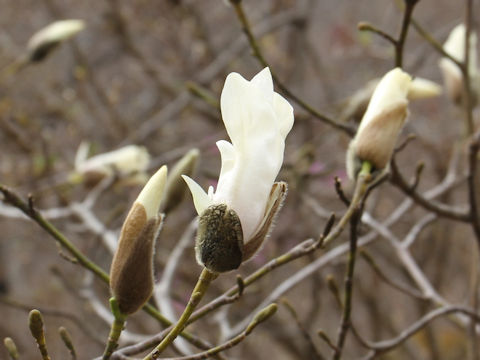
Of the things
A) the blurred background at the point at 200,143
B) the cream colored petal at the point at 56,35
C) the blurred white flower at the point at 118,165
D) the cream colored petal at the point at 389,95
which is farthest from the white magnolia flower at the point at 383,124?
the cream colored petal at the point at 56,35

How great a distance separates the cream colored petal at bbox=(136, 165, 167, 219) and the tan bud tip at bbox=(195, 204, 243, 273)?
55 mm

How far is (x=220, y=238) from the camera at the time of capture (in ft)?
1.68

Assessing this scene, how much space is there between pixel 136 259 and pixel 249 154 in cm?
13

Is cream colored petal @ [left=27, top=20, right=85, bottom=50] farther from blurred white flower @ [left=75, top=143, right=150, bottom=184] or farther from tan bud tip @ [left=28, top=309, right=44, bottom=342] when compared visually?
tan bud tip @ [left=28, top=309, right=44, bottom=342]

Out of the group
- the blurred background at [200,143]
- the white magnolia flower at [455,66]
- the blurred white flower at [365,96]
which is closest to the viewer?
the blurred white flower at [365,96]

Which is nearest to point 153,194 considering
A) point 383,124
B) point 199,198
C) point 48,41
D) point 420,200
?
point 199,198

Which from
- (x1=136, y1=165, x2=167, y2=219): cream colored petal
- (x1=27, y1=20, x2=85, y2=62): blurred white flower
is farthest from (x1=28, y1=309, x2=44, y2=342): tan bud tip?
(x1=27, y1=20, x2=85, y2=62): blurred white flower

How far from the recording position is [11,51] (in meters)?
2.91

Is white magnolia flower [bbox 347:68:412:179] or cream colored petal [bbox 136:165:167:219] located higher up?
white magnolia flower [bbox 347:68:412:179]

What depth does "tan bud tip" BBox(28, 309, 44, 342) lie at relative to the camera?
502 millimetres

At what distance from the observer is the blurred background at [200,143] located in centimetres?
182

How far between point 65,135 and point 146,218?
8.90ft

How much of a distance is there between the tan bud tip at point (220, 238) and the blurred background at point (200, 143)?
1.50ft

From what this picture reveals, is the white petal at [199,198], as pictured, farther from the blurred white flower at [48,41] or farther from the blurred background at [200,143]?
the blurred white flower at [48,41]
